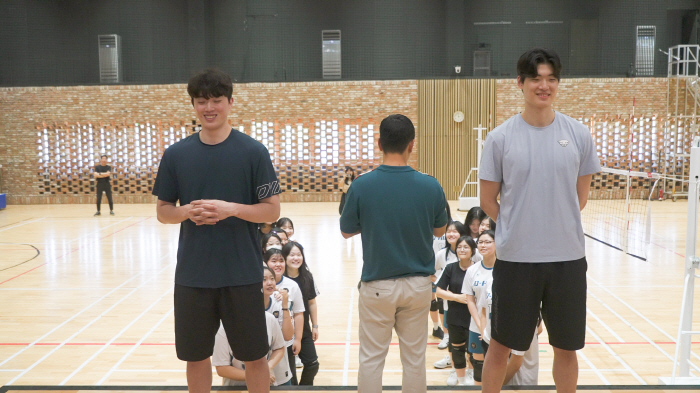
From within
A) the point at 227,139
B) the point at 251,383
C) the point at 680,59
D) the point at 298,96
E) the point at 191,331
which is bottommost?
the point at 251,383

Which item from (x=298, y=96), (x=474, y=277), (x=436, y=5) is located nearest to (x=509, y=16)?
(x=436, y=5)

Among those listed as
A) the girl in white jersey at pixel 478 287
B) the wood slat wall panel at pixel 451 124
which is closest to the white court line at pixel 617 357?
the girl in white jersey at pixel 478 287

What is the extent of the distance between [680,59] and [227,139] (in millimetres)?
20405

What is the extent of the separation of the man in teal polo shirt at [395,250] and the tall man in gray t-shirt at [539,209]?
35 centimetres

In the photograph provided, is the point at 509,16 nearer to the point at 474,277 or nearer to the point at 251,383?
the point at 474,277

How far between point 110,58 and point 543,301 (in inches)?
771

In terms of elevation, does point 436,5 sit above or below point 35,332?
above

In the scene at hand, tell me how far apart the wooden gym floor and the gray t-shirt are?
0.23 ft

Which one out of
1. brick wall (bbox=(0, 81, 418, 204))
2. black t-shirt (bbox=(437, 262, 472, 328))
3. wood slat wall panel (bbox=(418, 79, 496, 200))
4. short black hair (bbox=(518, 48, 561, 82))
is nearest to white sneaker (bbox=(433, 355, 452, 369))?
black t-shirt (bbox=(437, 262, 472, 328))

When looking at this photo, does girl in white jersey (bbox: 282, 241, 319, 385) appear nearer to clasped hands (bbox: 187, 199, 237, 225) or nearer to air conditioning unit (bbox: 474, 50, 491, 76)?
clasped hands (bbox: 187, 199, 237, 225)

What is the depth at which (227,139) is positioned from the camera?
7.78 ft

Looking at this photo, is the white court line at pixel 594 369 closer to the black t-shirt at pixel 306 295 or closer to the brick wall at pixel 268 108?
the black t-shirt at pixel 306 295

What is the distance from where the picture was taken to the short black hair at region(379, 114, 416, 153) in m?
2.61

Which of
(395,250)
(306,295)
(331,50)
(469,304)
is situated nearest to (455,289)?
(469,304)
